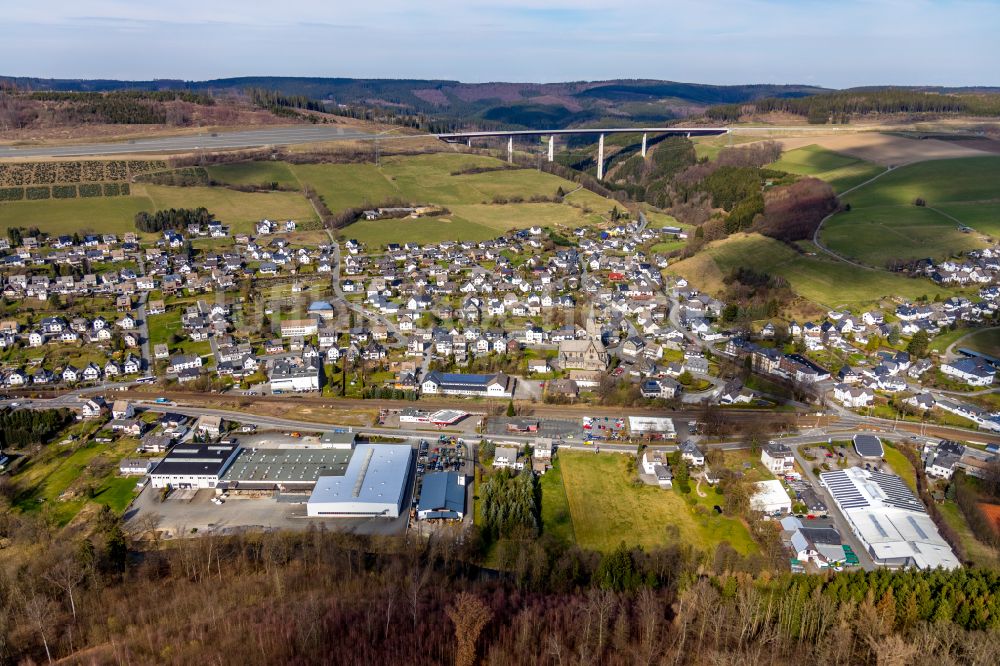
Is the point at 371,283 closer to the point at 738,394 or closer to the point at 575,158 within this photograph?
the point at 738,394

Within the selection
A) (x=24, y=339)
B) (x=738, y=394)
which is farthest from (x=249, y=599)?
(x=24, y=339)

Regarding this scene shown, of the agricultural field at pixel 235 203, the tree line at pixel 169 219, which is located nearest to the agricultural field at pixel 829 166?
the agricultural field at pixel 235 203

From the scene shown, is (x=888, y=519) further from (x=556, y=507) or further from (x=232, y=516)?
(x=232, y=516)

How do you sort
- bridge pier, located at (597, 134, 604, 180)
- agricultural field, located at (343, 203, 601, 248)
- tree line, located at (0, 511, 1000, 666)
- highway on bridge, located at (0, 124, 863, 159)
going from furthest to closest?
1. bridge pier, located at (597, 134, 604, 180)
2. highway on bridge, located at (0, 124, 863, 159)
3. agricultural field, located at (343, 203, 601, 248)
4. tree line, located at (0, 511, 1000, 666)

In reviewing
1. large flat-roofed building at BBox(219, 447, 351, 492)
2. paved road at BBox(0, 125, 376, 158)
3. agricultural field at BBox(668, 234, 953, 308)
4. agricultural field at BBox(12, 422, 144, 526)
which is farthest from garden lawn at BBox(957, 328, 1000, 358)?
paved road at BBox(0, 125, 376, 158)

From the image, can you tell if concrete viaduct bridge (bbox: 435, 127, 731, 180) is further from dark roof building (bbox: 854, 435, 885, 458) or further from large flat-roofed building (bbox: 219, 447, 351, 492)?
large flat-roofed building (bbox: 219, 447, 351, 492)

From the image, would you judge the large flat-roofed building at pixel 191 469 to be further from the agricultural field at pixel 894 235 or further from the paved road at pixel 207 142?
the paved road at pixel 207 142

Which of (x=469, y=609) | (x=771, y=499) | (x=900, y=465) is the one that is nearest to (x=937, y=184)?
(x=900, y=465)
